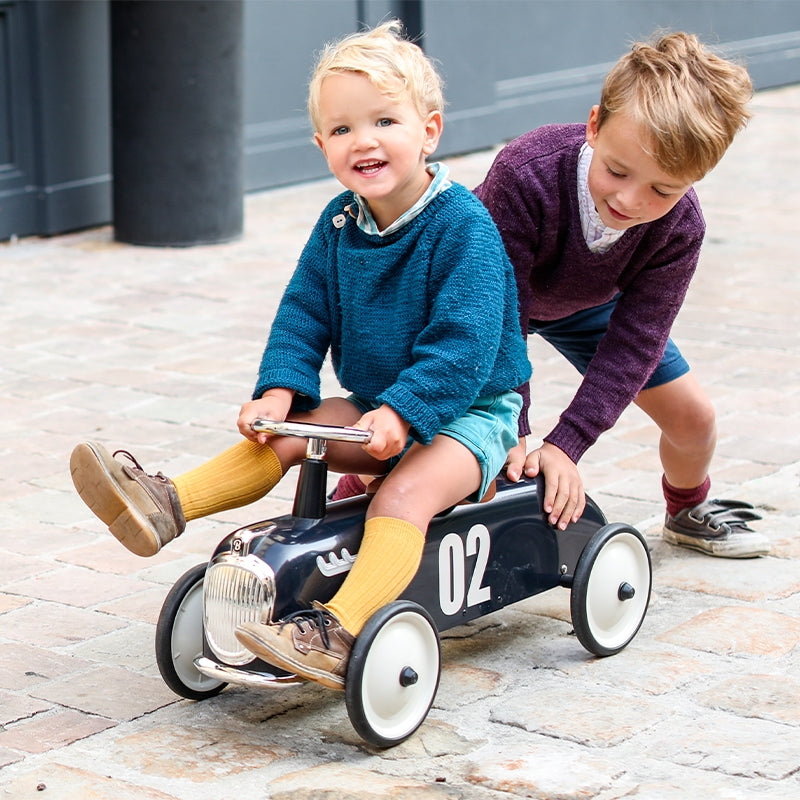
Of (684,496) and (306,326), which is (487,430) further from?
(684,496)

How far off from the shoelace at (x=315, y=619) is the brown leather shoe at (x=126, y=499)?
31cm

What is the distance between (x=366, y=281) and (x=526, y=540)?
623 millimetres

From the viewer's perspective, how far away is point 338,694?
2.82 meters

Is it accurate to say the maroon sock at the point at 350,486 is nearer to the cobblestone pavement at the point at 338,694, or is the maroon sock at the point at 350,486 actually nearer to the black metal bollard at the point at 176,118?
the cobblestone pavement at the point at 338,694

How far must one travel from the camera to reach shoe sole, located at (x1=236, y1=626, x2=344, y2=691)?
241cm

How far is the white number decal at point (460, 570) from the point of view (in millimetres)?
2764

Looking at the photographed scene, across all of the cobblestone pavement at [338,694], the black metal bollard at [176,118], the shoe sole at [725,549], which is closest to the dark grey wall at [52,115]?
the black metal bollard at [176,118]

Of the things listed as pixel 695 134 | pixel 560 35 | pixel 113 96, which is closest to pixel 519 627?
pixel 695 134

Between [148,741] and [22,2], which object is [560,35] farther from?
[148,741]

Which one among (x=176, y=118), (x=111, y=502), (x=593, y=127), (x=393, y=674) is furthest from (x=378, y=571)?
(x=176, y=118)

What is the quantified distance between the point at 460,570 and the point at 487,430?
27 cm

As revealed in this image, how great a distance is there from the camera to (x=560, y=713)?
272 cm

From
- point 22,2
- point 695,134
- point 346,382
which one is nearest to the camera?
point 695,134

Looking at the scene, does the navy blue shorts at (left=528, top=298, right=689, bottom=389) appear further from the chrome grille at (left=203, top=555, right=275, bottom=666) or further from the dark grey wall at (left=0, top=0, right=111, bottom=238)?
the dark grey wall at (left=0, top=0, right=111, bottom=238)
